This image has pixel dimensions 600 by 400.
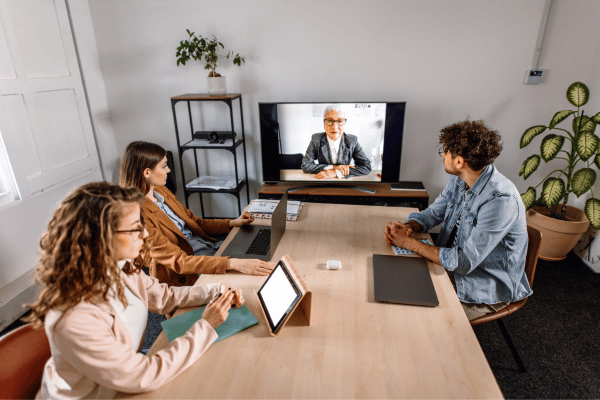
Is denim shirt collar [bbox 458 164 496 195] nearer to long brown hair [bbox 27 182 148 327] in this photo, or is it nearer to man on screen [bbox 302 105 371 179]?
man on screen [bbox 302 105 371 179]

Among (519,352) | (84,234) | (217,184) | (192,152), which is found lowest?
(519,352)

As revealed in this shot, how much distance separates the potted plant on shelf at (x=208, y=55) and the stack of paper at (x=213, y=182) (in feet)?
2.44

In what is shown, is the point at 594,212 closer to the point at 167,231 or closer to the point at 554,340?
the point at 554,340

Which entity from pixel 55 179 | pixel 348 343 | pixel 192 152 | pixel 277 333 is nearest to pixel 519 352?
pixel 348 343

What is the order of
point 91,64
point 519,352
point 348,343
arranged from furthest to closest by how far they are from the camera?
point 91,64, point 519,352, point 348,343

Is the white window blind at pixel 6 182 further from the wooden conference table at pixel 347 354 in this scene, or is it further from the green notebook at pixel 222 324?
the green notebook at pixel 222 324

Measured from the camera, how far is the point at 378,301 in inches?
51.6

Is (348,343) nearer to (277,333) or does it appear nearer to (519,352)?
(277,333)

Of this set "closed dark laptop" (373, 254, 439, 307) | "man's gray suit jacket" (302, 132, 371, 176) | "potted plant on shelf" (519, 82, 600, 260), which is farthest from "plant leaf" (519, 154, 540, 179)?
"closed dark laptop" (373, 254, 439, 307)

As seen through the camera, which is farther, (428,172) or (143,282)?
(428,172)

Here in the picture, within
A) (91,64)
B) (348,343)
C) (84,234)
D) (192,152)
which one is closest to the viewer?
(84,234)

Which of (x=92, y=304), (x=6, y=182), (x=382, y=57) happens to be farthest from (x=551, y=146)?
(x=6, y=182)

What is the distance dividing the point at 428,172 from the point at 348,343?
2373mm

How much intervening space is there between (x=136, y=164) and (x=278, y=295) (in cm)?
100
